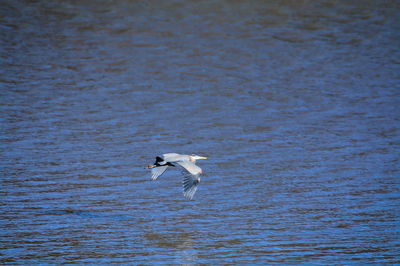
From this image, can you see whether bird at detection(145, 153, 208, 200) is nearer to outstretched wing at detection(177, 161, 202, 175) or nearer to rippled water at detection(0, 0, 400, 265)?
outstretched wing at detection(177, 161, 202, 175)

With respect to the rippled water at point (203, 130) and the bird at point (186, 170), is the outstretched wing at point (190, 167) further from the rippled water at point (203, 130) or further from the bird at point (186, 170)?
the rippled water at point (203, 130)

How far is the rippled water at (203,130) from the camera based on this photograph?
7723 mm

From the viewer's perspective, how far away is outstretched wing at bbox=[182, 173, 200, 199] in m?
7.78

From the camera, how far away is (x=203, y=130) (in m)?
11.5

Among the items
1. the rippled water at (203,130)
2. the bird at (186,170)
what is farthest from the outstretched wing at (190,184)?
the rippled water at (203,130)

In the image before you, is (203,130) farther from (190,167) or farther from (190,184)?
(190,184)

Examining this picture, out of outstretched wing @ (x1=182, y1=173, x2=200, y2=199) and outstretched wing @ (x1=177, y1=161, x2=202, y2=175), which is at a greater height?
outstretched wing @ (x1=177, y1=161, x2=202, y2=175)

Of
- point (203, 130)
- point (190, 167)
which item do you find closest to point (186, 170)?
point (190, 167)

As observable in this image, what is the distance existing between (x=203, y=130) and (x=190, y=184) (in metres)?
3.68

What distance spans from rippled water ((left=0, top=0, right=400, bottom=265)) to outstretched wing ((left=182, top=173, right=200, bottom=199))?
1.30 ft

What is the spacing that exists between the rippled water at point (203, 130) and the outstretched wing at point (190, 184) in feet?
1.30

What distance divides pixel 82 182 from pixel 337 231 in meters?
3.22

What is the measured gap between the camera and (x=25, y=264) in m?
6.94

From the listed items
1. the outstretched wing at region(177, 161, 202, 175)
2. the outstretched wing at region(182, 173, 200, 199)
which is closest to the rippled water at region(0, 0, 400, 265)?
the outstretched wing at region(182, 173, 200, 199)
